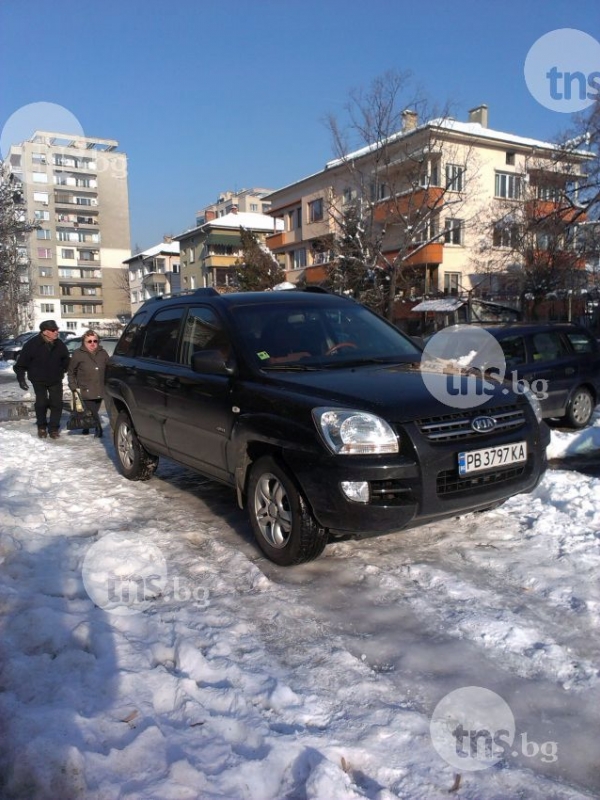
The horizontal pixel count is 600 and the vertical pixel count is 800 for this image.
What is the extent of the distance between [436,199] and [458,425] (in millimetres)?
24640

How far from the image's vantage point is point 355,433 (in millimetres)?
3670

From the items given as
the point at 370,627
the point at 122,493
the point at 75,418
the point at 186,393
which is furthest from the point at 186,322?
the point at 75,418

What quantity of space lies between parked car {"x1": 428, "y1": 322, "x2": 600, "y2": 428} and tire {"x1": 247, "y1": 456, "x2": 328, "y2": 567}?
5.01 m

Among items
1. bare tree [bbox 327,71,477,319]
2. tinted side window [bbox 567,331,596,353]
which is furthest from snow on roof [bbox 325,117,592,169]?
tinted side window [bbox 567,331,596,353]

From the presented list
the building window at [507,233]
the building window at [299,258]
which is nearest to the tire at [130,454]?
the building window at [507,233]

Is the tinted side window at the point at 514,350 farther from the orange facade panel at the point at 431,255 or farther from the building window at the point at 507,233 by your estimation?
the orange facade panel at the point at 431,255

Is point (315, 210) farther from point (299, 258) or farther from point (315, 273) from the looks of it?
point (299, 258)

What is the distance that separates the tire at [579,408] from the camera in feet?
29.4

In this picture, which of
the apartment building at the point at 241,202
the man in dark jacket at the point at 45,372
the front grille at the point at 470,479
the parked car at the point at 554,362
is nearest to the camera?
the front grille at the point at 470,479

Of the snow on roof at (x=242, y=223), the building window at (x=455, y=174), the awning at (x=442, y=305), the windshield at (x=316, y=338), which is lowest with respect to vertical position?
the windshield at (x=316, y=338)

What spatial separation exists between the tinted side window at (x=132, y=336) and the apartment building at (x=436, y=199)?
16594mm

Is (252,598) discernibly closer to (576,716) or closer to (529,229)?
(576,716)

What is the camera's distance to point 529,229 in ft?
72.0

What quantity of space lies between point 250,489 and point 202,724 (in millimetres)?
1955
